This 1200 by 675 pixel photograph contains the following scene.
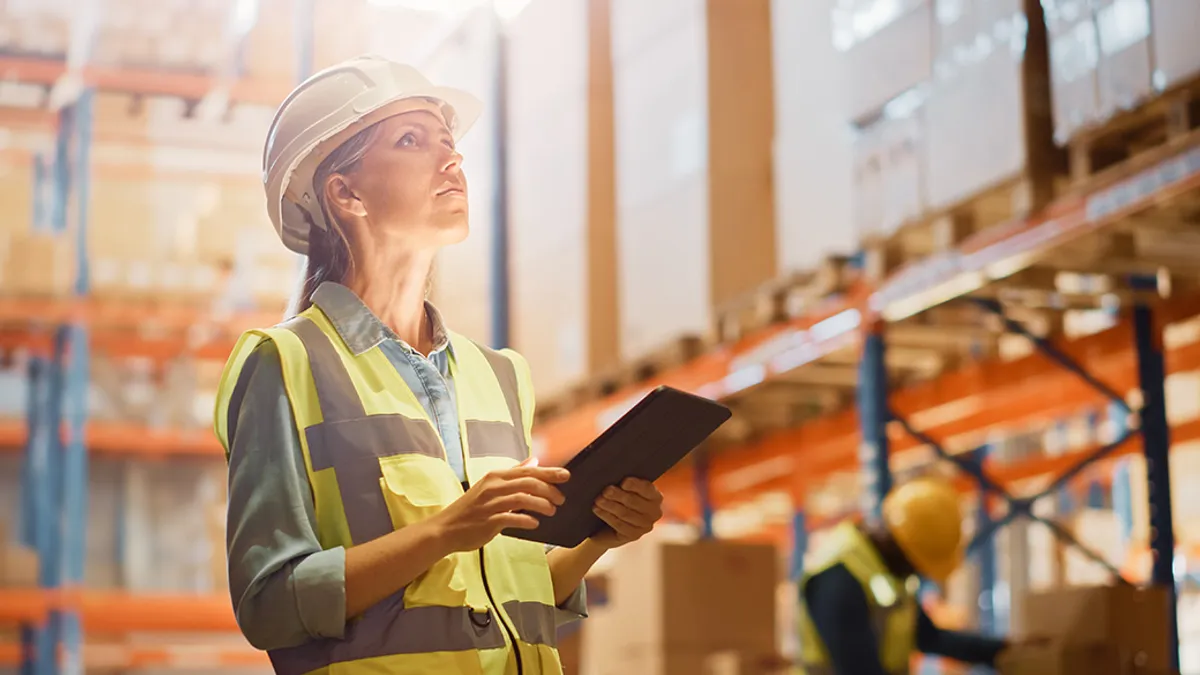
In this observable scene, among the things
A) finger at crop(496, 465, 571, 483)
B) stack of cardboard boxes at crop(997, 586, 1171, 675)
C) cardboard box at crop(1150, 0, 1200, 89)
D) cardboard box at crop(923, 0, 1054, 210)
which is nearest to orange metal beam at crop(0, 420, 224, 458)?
cardboard box at crop(923, 0, 1054, 210)

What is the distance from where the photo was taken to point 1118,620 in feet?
18.1

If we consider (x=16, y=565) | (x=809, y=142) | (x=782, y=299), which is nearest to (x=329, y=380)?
(x=809, y=142)

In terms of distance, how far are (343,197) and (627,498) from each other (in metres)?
0.52

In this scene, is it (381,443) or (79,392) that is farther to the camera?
(79,392)

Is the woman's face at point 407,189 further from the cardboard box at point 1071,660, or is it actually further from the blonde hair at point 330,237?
the cardboard box at point 1071,660

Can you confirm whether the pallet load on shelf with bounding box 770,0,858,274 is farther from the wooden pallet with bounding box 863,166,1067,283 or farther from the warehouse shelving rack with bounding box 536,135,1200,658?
the warehouse shelving rack with bounding box 536,135,1200,658

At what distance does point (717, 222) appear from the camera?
7785 mm

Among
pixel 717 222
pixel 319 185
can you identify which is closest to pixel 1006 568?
pixel 717 222

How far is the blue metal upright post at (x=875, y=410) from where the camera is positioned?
6.79 meters

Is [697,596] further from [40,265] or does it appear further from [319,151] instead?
[40,265]

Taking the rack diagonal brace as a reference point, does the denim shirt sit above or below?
below

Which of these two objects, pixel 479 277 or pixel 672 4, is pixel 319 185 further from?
pixel 479 277

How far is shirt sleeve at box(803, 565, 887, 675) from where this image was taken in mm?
5391

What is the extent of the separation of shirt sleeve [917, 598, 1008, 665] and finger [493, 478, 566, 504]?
4344 millimetres
